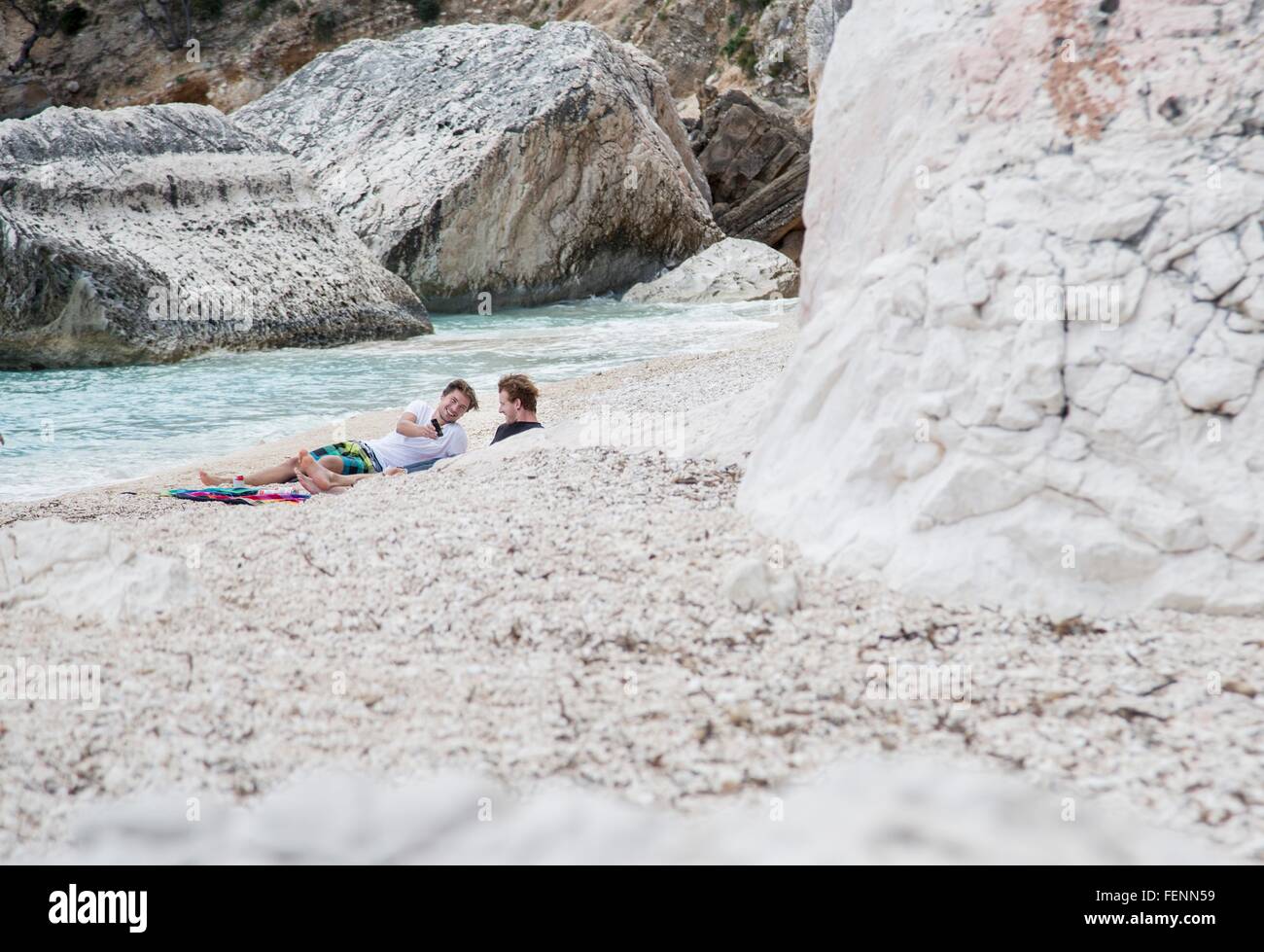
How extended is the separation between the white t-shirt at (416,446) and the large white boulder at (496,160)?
11.6 meters

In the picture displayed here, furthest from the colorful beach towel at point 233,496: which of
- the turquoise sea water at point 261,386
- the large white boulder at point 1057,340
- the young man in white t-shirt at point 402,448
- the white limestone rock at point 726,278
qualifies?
the white limestone rock at point 726,278

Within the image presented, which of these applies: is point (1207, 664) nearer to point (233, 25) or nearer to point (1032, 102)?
point (1032, 102)

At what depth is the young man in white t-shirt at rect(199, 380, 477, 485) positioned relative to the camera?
6227 mm

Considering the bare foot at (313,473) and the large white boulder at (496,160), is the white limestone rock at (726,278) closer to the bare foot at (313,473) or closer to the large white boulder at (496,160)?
the large white boulder at (496,160)

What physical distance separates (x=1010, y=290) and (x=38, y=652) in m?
3.11

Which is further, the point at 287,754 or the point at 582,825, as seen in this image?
the point at 287,754

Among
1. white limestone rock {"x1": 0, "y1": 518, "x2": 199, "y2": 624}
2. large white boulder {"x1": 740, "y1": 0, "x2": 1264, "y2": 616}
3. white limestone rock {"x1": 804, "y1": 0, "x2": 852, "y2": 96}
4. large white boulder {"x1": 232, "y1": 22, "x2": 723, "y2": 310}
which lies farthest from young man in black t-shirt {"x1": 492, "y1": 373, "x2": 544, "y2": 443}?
white limestone rock {"x1": 804, "y1": 0, "x2": 852, "y2": 96}

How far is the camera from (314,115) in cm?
1928

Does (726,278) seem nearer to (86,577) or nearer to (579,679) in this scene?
(86,577)

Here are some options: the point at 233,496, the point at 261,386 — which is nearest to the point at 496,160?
the point at 261,386

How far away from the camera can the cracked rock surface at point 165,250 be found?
41.0ft

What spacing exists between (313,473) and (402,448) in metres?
0.63
